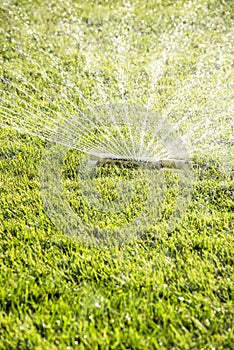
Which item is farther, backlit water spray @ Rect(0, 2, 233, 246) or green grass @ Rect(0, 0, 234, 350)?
backlit water spray @ Rect(0, 2, 233, 246)

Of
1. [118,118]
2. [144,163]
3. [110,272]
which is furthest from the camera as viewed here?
[118,118]

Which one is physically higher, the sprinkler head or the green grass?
the sprinkler head

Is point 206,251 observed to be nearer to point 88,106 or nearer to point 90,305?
point 90,305

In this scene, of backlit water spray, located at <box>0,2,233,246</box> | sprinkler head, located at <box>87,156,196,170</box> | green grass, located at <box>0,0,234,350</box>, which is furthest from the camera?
sprinkler head, located at <box>87,156,196,170</box>

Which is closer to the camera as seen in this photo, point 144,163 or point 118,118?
point 144,163

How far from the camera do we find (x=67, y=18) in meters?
7.13

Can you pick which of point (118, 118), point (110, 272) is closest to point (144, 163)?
point (118, 118)

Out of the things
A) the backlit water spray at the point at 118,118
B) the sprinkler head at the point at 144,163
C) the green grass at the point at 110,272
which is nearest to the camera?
the green grass at the point at 110,272

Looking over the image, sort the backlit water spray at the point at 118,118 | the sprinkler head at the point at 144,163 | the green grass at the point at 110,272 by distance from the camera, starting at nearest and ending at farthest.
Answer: the green grass at the point at 110,272, the backlit water spray at the point at 118,118, the sprinkler head at the point at 144,163

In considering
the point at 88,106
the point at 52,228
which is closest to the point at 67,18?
the point at 88,106

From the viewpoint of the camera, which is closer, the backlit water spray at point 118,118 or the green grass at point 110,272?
the green grass at point 110,272

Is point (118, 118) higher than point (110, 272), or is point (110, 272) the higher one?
point (118, 118)

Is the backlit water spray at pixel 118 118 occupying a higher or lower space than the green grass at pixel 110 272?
higher

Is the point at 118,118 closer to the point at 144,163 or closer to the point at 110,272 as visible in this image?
the point at 144,163
